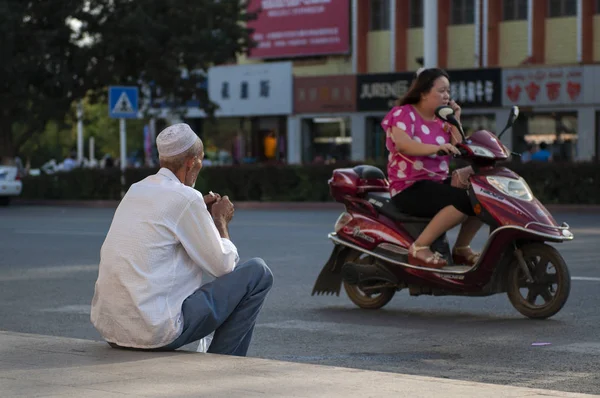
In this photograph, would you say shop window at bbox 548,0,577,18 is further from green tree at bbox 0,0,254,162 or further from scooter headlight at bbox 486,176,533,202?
scooter headlight at bbox 486,176,533,202

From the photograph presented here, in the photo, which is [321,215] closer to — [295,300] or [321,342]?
[295,300]

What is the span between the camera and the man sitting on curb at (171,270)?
6766 mm

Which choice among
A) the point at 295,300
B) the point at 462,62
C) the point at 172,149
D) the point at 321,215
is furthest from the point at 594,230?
the point at 462,62

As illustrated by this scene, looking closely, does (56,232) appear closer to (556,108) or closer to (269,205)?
(269,205)

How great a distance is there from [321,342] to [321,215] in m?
17.6

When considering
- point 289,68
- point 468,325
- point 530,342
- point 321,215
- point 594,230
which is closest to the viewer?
point 530,342

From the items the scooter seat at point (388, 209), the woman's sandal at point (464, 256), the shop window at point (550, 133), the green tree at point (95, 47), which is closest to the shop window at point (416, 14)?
→ the shop window at point (550, 133)

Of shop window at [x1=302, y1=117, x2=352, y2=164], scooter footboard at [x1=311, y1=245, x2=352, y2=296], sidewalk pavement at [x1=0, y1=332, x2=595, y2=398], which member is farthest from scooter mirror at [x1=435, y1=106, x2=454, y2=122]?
shop window at [x1=302, y1=117, x2=352, y2=164]

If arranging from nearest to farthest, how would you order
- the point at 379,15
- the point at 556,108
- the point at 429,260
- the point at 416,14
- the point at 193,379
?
1. the point at 193,379
2. the point at 429,260
3. the point at 556,108
4. the point at 416,14
5. the point at 379,15

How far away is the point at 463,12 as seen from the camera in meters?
47.8

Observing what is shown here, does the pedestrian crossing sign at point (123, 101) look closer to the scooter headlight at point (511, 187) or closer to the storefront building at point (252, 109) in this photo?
the storefront building at point (252, 109)

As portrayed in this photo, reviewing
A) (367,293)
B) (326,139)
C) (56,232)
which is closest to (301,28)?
(326,139)

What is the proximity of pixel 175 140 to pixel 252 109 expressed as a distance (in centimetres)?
4732

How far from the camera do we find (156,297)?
675 cm
